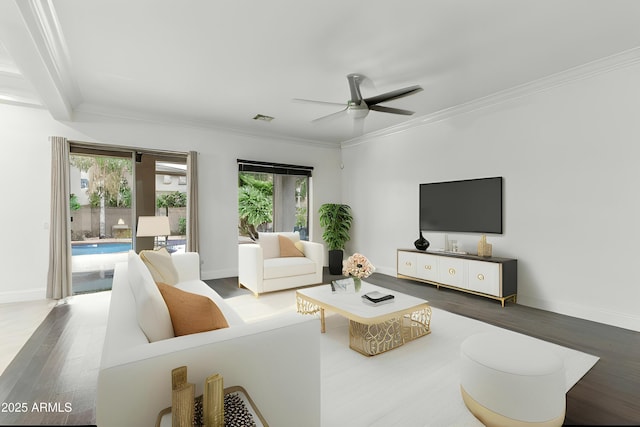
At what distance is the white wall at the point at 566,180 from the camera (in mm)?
3164

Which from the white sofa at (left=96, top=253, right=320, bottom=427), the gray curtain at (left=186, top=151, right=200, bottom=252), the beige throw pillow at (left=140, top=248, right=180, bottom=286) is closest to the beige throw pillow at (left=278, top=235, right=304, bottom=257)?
the gray curtain at (left=186, top=151, right=200, bottom=252)

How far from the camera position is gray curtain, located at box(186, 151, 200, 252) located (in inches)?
203

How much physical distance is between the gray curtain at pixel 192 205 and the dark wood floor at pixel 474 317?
5.71ft

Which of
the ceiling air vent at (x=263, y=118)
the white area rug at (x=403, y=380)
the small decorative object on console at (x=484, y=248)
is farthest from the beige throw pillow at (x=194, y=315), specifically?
the ceiling air vent at (x=263, y=118)

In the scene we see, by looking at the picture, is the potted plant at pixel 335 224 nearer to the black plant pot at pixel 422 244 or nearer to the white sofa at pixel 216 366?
the black plant pot at pixel 422 244

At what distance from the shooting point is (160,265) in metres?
2.86

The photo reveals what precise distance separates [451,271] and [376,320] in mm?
2378

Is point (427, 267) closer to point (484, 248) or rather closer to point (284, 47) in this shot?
point (484, 248)

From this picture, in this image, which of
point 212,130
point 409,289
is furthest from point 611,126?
point 212,130

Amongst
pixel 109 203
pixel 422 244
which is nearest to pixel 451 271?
pixel 422 244

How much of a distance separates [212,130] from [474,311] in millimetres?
4852

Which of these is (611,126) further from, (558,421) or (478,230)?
(558,421)

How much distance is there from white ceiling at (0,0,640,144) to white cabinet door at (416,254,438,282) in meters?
2.28

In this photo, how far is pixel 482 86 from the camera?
3.90m
